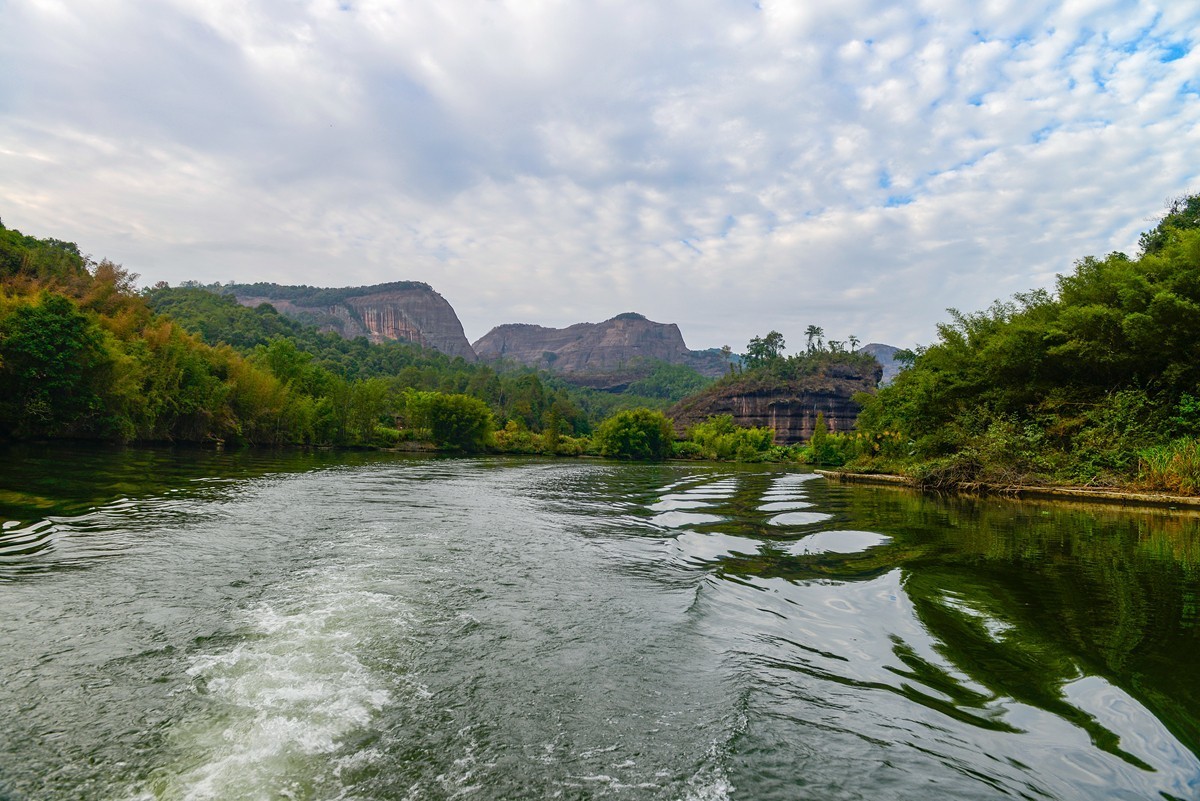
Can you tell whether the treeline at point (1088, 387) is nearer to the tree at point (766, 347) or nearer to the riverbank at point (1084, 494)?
the riverbank at point (1084, 494)

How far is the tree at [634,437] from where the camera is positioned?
73750 mm

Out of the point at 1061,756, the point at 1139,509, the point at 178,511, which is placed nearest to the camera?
the point at 1061,756

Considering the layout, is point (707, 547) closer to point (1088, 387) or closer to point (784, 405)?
point (1088, 387)

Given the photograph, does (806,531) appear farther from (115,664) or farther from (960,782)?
(115,664)

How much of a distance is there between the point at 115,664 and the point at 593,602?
384 cm

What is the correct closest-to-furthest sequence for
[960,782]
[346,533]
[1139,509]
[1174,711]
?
[960,782] < [1174,711] < [346,533] < [1139,509]

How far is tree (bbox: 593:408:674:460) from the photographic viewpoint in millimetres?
73750

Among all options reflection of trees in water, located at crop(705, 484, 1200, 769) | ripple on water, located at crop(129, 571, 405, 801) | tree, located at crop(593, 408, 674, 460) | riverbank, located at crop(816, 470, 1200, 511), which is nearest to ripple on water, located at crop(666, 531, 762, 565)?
reflection of trees in water, located at crop(705, 484, 1200, 769)

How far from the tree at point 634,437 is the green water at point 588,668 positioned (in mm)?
64505

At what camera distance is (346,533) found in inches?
385

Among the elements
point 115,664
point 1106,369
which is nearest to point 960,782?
point 115,664

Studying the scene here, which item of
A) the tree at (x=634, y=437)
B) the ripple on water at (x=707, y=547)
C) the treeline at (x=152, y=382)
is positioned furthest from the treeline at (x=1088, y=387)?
the tree at (x=634, y=437)

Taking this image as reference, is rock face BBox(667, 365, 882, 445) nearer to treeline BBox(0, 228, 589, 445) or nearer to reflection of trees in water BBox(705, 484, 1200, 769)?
treeline BBox(0, 228, 589, 445)

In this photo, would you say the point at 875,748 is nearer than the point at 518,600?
Yes
